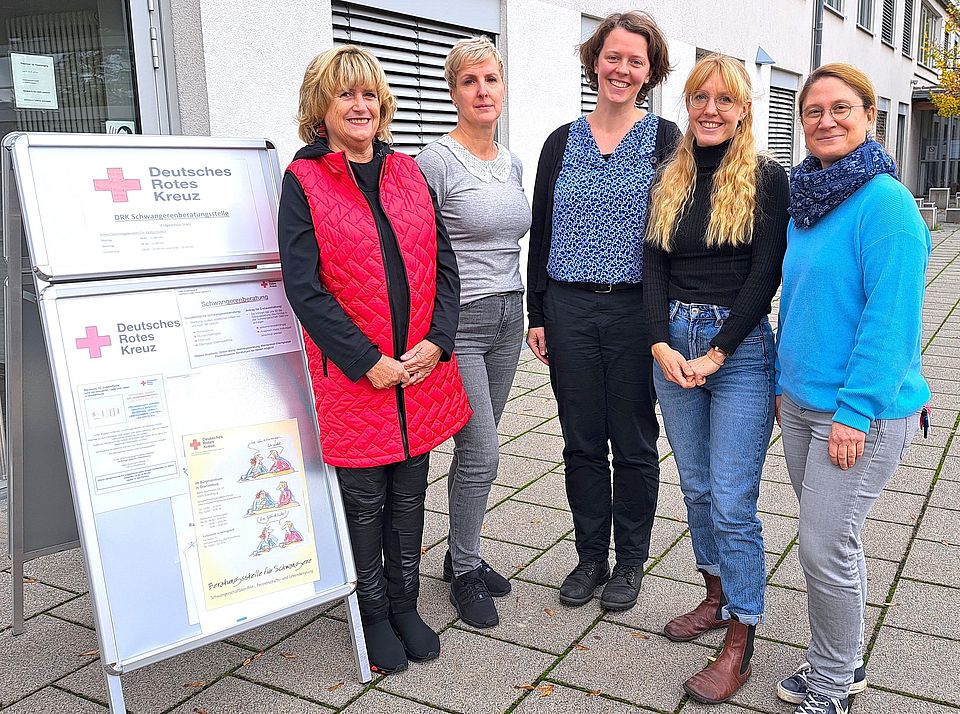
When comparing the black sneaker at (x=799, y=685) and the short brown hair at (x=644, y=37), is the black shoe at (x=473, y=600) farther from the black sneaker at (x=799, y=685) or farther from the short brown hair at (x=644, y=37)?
the short brown hair at (x=644, y=37)

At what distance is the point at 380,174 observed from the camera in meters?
2.87

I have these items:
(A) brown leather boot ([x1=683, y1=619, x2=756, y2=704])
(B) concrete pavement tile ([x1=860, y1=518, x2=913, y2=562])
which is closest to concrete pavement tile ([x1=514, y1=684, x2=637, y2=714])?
(A) brown leather boot ([x1=683, y1=619, x2=756, y2=704])

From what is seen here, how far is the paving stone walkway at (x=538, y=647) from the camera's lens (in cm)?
283

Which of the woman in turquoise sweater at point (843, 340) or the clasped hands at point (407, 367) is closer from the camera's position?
the woman in turquoise sweater at point (843, 340)

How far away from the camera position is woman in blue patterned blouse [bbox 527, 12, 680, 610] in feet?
10.3

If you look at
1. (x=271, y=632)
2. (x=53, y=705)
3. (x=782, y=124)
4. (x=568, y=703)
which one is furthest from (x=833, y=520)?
(x=782, y=124)

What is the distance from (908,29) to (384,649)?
3062 cm

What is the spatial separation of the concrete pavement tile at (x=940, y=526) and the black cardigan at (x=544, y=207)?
6.96 ft

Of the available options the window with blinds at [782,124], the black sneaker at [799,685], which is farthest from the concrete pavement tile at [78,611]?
the window with blinds at [782,124]

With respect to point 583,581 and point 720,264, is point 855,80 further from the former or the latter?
point 583,581

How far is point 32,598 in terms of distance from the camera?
11.7ft

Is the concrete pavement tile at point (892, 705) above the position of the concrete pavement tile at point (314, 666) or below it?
below

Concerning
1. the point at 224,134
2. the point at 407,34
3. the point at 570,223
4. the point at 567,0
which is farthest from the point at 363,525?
the point at 567,0

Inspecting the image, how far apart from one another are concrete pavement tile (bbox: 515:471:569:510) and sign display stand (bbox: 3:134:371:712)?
1.66 meters
